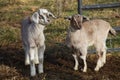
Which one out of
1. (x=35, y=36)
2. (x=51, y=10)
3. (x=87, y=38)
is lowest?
(x=51, y=10)

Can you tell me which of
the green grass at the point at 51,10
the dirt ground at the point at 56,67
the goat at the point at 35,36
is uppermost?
the goat at the point at 35,36

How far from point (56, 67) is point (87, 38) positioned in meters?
0.92

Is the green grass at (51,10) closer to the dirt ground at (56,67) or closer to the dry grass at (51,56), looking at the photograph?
the dry grass at (51,56)

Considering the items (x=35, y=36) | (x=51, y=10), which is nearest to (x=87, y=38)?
(x=35, y=36)

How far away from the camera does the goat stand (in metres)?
→ 7.31

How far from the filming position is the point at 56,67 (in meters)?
8.35

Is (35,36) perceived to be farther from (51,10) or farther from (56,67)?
(51,10)

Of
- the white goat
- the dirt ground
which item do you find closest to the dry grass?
the dirt ground

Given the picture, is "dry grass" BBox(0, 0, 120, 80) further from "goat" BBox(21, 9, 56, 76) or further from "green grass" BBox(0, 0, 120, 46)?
"goat" BBox(21, 9, 56, 76)

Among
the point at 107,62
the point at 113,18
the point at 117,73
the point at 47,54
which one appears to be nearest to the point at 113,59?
the point at 107,62

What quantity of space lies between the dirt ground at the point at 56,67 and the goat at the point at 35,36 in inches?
13.1

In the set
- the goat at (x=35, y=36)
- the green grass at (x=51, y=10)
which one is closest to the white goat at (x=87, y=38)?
the goat at (x=35, y=36)

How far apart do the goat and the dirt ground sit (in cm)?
33

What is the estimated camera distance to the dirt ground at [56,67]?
770cm
